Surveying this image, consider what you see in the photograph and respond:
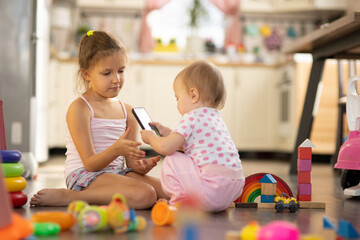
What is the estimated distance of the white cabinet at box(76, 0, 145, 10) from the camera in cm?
500

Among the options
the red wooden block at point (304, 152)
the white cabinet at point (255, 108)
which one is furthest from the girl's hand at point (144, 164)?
the white cabinet at point (255, 108)

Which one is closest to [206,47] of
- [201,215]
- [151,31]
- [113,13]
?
[151,31]

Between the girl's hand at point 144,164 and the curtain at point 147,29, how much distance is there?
11.4ft

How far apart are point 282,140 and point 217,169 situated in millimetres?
3339

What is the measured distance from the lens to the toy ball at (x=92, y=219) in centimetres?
108

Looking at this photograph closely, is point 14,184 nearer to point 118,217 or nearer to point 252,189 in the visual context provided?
point 118,217

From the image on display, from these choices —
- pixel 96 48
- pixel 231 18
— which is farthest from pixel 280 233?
pixel 231 18

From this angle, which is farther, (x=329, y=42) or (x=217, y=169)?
(x=329, y=42)

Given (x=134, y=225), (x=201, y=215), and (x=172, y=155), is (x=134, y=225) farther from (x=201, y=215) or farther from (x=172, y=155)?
(x=201, y=215)

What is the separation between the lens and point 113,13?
17.4 ft

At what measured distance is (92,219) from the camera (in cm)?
108

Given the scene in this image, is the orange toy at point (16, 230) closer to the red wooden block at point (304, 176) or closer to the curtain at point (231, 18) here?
the red wooden block at point (304, 176)

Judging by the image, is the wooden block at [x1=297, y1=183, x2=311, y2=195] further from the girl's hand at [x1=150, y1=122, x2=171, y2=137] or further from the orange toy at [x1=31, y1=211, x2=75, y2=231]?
the orange toy at [x1=31, y1=211, x2=75, y2=231]

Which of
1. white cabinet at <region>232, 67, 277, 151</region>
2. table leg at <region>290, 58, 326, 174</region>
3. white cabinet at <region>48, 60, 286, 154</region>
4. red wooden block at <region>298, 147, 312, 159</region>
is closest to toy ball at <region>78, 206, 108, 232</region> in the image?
red wooden block at <region>298, 147, 312, 159</region>
